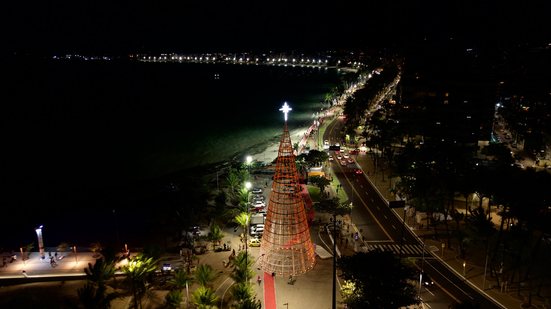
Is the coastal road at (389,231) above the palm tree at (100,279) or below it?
below

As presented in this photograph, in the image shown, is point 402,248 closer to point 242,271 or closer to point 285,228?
point 285,228

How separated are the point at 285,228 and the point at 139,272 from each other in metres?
12.2


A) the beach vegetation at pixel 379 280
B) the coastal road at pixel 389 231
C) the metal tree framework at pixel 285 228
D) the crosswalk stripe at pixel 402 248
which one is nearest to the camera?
the beach vegetation at pixel 379 280

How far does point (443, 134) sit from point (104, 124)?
98569mm

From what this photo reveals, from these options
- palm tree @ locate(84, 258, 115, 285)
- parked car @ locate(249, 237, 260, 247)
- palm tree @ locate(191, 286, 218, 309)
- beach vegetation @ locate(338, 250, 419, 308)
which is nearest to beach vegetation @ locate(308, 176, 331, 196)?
parked car @ locate(249, 237, 260, 247)

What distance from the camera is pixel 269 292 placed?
111 ft

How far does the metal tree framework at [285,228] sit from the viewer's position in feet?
111

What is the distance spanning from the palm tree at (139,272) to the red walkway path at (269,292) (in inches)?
370

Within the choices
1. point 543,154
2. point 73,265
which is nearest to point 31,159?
point 73,265

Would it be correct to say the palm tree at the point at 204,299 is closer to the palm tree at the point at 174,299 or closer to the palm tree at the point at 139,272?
the palm tree at the point at 174,299

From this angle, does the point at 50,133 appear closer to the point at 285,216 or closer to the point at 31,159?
the point at 31,159

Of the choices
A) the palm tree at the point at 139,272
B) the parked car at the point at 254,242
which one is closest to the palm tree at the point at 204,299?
the palm tree at the point at 139,272

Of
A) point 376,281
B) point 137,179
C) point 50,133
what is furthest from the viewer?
point 50,133

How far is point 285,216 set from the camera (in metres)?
34.2
